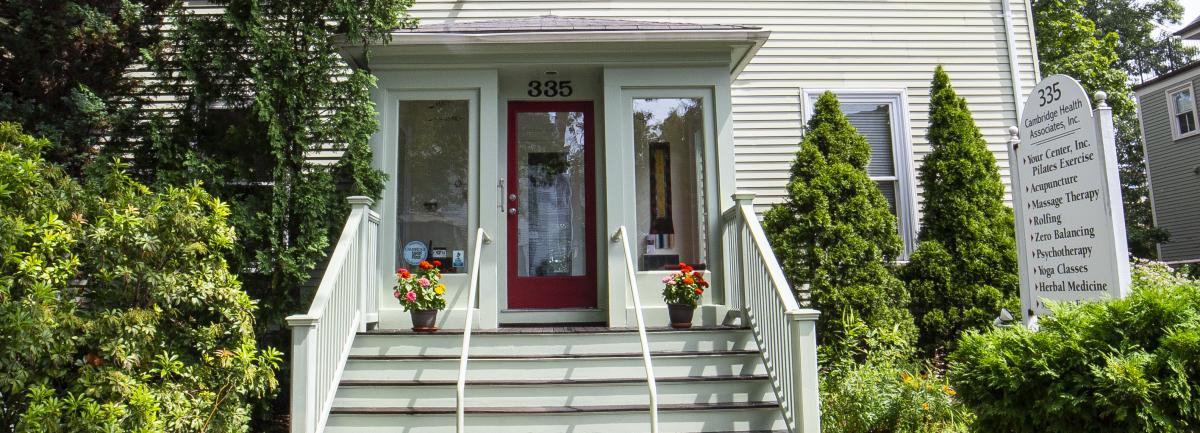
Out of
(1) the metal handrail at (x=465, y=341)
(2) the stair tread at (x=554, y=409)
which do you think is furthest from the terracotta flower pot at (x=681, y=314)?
(1) the metal handrail at (x=465, y=341)

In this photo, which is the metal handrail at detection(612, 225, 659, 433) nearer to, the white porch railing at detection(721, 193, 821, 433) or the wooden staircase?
the wooden staircase

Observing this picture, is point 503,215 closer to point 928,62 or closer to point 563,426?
point 563,426

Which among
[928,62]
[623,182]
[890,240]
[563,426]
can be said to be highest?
[928,62]

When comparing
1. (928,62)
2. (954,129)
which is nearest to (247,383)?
(954,129)

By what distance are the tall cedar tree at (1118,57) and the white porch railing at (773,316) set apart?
11.6m

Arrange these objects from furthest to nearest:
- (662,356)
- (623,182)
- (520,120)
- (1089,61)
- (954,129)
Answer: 1. (1089,61)
2. (954,129)
3. (520,120)
4. (623,182)
5. (662,356)

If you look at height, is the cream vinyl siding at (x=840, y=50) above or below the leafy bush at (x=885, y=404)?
above

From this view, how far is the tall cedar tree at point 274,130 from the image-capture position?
202 inches

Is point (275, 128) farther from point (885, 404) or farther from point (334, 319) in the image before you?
point (885, 404)

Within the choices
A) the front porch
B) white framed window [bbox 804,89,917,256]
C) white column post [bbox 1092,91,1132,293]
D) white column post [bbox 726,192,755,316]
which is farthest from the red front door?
white column post [bbox 1092,91,1132,293]

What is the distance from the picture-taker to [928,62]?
780 centimetres

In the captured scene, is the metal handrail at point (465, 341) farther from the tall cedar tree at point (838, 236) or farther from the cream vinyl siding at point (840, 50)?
the cream vinyl siding at point (840, 50)

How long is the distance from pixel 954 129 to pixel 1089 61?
32.0 feet

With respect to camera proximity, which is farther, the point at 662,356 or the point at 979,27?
the point at 979,27
